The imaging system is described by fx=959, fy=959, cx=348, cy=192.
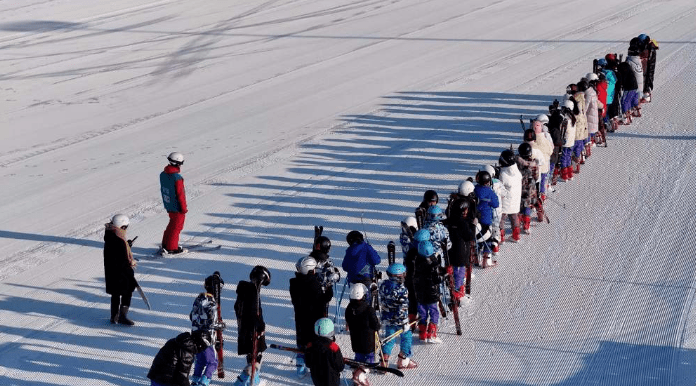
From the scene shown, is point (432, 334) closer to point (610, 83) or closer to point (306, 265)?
point (306, 265)

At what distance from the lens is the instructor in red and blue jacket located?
12.9 metres

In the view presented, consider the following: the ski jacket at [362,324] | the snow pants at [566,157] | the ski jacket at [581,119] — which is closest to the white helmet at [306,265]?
the ski jacket at [362,324]

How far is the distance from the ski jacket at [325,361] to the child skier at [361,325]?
657 millimetres

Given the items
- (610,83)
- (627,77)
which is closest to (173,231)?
(610,83)

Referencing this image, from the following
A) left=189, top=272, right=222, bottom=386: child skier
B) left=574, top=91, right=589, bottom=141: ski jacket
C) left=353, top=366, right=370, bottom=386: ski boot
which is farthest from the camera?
left=574, top=91, right=589, bottom=141: ski jacket

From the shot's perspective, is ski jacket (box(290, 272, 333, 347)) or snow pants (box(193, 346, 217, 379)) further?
ski jacket (box(290, 272, 333, 347))

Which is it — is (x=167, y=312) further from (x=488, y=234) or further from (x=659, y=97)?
(x=659, y=97)

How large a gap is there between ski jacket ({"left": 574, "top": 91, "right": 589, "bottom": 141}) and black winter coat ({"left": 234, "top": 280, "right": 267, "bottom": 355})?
779cm

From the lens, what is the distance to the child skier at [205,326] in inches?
359

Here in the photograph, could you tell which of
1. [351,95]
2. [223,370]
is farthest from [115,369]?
[351,95]

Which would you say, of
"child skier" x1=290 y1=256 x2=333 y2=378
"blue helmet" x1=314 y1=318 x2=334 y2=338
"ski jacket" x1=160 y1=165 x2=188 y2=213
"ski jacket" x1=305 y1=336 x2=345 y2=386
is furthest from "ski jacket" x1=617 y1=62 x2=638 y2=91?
"ski jacket" x1=305 y1=336 x2=345 y2=386

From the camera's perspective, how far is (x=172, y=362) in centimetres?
840

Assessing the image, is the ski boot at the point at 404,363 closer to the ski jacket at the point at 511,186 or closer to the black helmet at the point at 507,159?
the ski jacket at the point at 511,186

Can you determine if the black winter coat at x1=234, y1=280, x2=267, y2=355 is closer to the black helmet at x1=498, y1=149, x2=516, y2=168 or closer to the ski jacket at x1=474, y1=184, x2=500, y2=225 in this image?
the ski jacket at x1=474, y1=184, x2=500, y2=225
